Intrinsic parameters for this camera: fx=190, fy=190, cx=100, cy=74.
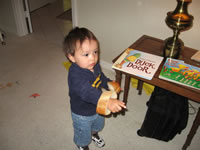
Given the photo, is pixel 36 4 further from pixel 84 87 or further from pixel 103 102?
pixel 103 102

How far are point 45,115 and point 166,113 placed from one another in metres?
1.15

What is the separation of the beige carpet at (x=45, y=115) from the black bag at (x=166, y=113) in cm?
17

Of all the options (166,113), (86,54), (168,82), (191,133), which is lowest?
(191,133)

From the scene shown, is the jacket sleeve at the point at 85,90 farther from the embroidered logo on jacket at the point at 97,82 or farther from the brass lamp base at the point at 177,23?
→ the brass lamp base at the point at 177,23

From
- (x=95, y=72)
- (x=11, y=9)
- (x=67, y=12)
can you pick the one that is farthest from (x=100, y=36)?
(x=67, y=12)

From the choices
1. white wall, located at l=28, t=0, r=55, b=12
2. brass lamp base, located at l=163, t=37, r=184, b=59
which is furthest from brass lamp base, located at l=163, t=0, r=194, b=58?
white wall, located at l=28, t=0, r=55, b=12

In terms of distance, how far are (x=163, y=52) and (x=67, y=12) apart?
3.37 meters

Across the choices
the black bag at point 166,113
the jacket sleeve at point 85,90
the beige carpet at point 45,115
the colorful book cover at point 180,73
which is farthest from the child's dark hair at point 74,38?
the beige carpet at point 45,115

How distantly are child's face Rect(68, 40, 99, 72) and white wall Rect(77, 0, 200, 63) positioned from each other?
103cm

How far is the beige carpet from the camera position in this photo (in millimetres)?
1674

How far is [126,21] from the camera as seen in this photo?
2078 millimetres

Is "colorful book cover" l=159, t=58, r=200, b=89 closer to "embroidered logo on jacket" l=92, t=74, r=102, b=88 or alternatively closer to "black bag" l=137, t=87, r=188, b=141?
"black bag" l=137, t=87, r=188, b=141

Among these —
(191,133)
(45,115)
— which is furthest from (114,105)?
(45,115)

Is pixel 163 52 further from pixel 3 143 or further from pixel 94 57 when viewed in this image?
pixel 3 143
